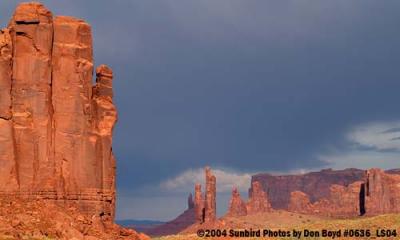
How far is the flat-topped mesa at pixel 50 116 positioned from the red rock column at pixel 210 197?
402 feet

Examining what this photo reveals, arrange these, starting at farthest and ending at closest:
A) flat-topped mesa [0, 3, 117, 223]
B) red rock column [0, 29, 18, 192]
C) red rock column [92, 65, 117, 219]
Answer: red rock column [92, 65, 117, 219], flat-topped mesa [0, 3, 117, 223], red rock column [0, 29, 18, 192]

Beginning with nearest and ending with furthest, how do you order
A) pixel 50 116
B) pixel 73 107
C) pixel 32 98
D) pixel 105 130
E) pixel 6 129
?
pixel 6 129 → pixel 32 98 → pixel 50 116 → pixel 73 107 → pixel 105 130

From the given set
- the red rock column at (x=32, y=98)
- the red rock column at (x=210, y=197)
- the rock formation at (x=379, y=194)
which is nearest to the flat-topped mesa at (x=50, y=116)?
the red rock column at (x=32, y=98)

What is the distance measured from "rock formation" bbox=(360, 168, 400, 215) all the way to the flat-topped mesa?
13191 centimetres

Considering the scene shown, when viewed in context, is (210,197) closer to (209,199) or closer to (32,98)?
(209,199)

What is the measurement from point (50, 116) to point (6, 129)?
3155mm

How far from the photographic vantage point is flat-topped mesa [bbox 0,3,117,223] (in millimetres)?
48469

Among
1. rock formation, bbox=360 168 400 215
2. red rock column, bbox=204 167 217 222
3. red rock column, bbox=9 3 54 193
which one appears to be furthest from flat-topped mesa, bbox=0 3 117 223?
rock formation, bbox=360 168 400 215

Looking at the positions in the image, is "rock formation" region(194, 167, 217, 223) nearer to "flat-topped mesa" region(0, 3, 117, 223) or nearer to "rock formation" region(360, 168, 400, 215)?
"rock formation" region(360, 168, 400, 215)

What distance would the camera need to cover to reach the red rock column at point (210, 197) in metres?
176

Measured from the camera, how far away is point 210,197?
580ft

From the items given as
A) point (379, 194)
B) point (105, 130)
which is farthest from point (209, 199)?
point (105, 130)

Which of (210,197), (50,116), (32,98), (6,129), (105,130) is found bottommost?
(6,129)

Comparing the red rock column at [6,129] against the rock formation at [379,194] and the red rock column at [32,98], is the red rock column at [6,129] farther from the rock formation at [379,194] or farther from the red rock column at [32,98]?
the rock formation at [379,194]
